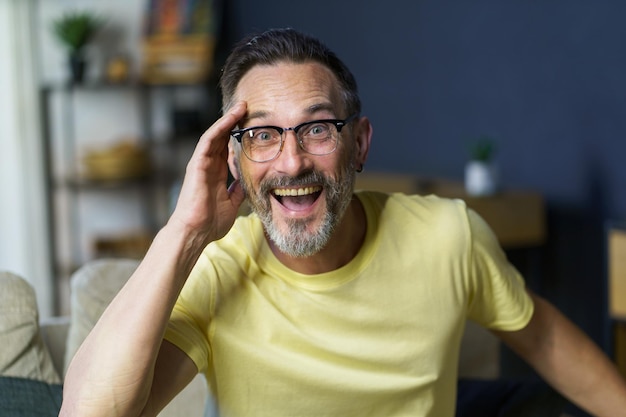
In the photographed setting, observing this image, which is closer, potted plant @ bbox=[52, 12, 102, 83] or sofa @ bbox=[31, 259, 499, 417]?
sofa @ bbox=[31, 259, 499, 417]

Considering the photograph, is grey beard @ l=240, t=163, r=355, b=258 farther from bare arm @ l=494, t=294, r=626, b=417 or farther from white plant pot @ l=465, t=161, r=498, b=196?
Answer: white plant pot @ l=465, t=161, r=498, b=196

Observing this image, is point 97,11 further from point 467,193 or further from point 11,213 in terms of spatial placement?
point 467,193

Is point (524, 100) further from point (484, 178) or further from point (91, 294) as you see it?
point (91, 294)

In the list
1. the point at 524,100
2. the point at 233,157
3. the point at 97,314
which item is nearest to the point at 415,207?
the point at 233,157

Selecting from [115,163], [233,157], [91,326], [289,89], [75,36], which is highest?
[289,89]

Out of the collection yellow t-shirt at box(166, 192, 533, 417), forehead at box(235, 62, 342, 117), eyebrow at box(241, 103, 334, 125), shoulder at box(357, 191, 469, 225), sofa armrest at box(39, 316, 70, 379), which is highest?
forehead at box(235, 62, 342, 117)

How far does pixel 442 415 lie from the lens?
180 centimetres

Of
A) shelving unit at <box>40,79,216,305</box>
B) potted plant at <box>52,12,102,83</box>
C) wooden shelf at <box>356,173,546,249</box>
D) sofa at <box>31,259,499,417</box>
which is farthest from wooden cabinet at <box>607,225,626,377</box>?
potted plant at <box>52,12,102,83</box>

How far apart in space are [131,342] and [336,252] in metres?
0.43

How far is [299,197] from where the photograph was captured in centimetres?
168

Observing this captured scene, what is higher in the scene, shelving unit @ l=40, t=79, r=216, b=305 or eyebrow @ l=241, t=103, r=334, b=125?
eyebrow @ l=241, t=103, r=334, b=125

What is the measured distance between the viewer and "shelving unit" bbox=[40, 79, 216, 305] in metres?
5.77

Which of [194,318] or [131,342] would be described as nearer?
[131,342]

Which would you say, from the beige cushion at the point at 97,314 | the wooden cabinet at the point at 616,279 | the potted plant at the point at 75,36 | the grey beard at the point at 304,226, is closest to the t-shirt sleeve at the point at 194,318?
the grey beard at the point at 304,226
